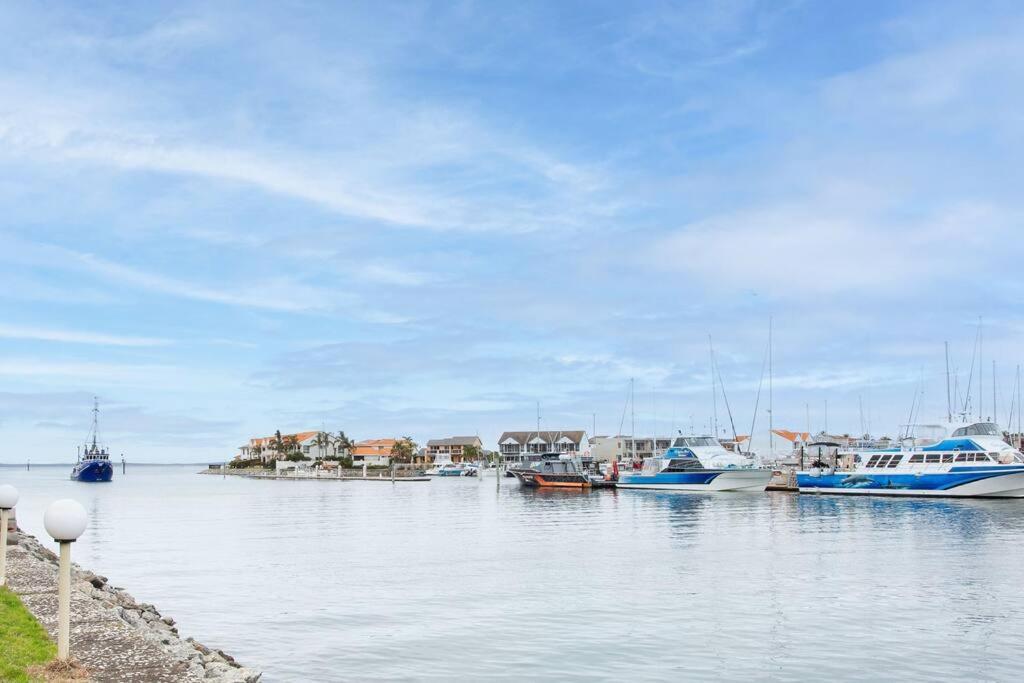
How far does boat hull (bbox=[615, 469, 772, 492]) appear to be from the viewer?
94375mm

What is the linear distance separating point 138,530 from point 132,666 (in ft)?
154

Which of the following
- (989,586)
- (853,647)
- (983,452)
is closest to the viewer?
(853,647)

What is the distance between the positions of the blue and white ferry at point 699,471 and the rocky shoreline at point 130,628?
3131 inches

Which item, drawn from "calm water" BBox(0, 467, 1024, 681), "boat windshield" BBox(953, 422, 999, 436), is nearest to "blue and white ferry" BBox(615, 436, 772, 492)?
"boat windshield" BBox(953, 422, 999, 436)

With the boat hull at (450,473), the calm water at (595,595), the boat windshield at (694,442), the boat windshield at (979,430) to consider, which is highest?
the boat windshield at (979,430)

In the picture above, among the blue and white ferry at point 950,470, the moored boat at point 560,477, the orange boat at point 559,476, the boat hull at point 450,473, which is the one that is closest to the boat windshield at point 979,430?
the blue and white ferry at point 950,470

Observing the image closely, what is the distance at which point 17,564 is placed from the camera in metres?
21.7

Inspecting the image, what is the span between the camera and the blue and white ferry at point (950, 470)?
7569 cm

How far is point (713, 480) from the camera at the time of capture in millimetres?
95500

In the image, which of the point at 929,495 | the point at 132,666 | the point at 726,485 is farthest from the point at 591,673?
the point at 726,485

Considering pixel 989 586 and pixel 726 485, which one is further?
pixel 726 485

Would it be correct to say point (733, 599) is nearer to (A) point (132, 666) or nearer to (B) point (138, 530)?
(A) point (132, 666)

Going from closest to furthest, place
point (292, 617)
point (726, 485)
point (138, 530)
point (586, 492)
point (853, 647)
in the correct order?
point (853, 647) → point (292, 617) → point (138, 530) → point (726, 485) → point (586, 492)

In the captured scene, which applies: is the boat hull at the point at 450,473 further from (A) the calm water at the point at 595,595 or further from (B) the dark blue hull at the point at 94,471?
(A) the calm water at the point at 595,595
